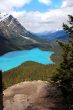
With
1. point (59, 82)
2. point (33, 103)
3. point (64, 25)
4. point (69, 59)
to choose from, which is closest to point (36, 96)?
point (33, 103)

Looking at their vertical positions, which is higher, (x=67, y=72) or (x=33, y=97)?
(x=67, y=72)

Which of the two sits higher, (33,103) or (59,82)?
(59,82)

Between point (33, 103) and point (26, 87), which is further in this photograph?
point (26, 87)

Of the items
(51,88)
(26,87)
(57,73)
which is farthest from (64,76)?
(26,87)

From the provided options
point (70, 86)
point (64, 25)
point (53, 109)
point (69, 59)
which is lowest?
point (53, 109)

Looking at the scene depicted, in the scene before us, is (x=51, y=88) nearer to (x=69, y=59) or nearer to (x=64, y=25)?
(x=69, y=59)

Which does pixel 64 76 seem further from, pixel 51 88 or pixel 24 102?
pixel 24 102
